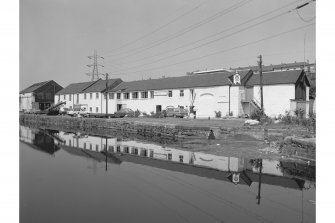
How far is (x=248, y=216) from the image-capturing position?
588 cm

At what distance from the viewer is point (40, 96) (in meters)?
65.9

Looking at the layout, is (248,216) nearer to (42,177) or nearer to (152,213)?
(152,213)

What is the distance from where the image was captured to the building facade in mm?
64875

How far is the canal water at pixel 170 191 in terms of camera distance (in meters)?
5.98

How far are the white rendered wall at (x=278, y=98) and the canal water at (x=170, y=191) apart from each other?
2024 cm

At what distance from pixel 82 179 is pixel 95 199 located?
2509 mm

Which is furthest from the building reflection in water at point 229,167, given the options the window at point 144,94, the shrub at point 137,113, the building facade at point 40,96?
the building facade at point 40,96

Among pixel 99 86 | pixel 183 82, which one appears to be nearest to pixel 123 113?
pixel 183 82

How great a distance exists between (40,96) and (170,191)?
65.1 meters

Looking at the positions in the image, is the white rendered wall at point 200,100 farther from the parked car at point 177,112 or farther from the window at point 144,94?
the parked car at point 177,112

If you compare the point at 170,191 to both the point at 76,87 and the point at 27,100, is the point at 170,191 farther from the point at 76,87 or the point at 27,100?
the point at 27,100

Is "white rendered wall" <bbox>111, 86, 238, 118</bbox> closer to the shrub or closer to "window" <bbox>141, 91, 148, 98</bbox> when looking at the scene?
"window" <bbox>141, 91, 148, 98</bbox>
